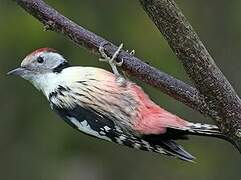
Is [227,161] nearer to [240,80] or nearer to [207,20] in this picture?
[240,80]

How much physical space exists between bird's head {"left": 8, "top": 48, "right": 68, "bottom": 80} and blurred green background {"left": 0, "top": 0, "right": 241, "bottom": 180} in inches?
99.7

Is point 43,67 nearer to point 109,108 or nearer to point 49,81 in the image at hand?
point 49,81

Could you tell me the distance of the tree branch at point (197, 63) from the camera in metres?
3.60

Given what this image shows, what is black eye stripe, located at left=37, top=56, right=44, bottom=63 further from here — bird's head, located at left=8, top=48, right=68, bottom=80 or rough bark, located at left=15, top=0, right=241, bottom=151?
rough bark, located at left=15, top=0, right=241, bottom=151

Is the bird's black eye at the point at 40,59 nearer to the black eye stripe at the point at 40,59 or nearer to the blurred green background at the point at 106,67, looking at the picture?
the black eye stripe at the point at 40,59

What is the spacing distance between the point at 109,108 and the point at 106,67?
3.29m

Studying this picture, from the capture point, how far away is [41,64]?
19.2 ft

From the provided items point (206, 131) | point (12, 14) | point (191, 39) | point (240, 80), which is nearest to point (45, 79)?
point (206, 131)

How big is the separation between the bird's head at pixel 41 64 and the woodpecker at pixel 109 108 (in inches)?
1.3

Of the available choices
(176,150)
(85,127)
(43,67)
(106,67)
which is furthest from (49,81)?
(106,67)

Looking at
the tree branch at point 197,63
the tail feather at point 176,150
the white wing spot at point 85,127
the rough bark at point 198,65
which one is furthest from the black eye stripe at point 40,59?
the tree branch at point 197,63

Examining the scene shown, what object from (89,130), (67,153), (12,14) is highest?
(12,14)

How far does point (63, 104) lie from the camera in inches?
217

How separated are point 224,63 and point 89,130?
405cm
